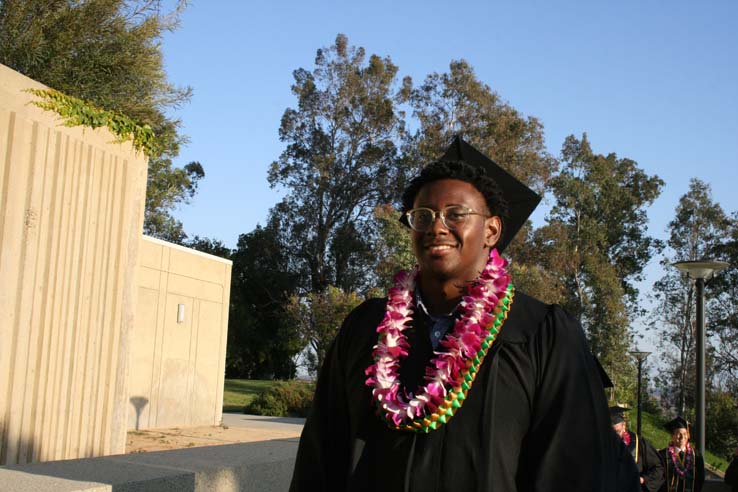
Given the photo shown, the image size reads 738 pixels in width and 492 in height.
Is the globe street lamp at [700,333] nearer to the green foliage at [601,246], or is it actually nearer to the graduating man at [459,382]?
the graduating man at [459,382]

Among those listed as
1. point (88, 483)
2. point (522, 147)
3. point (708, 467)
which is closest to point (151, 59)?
point (88, 483)

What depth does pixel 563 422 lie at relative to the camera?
250 centimetres

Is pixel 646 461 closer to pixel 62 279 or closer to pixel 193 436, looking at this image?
pixel 62 279

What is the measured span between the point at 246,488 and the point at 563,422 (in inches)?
106

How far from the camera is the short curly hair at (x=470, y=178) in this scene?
295cm

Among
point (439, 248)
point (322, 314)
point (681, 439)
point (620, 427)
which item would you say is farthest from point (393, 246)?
point (439, 248)

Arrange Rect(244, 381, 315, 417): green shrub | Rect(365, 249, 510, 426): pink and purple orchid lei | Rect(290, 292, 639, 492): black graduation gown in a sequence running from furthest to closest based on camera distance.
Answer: Rect(244, 381, 315, 417): green shrub → Rect(365, 249, 510, 426): pink and purple orchid lei → Rect(290, 292, 639, 492): black graduation gown

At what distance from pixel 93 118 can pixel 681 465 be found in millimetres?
9409

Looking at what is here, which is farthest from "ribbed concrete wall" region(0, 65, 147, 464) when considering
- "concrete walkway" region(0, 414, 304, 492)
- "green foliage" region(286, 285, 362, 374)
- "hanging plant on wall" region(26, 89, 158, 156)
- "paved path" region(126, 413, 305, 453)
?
"green foliage" region(286, 285, 362, 374)

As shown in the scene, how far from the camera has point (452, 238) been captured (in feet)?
9.40

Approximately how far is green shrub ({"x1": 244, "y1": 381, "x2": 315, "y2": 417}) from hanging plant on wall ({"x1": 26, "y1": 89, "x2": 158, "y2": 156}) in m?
14.7

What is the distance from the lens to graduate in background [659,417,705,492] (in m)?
11.7

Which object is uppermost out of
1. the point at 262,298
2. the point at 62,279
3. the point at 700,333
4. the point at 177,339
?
the point at 262,298

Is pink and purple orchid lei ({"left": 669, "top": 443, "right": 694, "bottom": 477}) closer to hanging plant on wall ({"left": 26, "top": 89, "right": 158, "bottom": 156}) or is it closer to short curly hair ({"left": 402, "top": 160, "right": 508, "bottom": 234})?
hanging plant on wall ({"left": 26, "top": 89, "right": 158, "bottom": 156})
